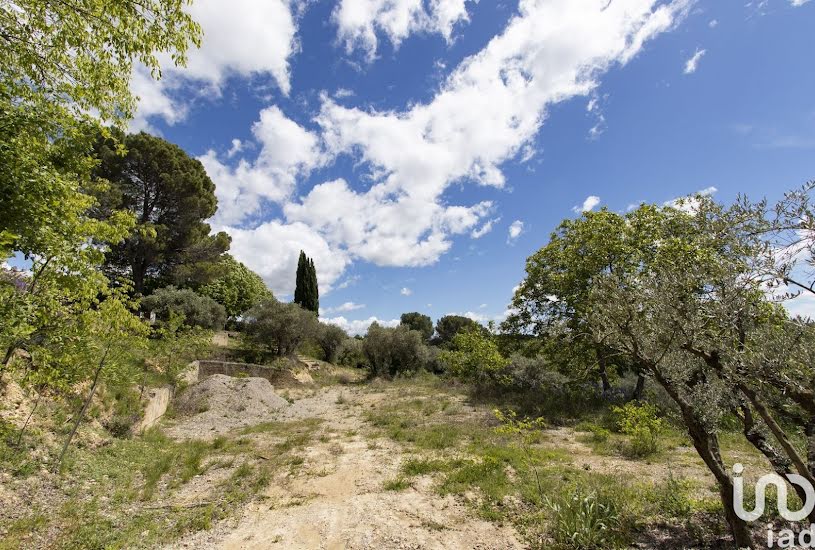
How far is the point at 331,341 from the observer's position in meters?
34.2

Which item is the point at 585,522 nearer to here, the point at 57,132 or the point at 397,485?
the point at 397,485

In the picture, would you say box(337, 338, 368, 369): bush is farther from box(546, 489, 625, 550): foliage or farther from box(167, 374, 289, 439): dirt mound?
box(546, 489, 625, 550): foliage

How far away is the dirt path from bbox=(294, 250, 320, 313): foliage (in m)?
34.2

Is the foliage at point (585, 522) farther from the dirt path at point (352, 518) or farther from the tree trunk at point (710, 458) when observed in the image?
the tree trunk at point (710, 458)

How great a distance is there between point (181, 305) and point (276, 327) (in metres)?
6.44

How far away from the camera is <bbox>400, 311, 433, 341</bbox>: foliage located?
62.8 meters

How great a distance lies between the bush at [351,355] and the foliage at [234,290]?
885cm

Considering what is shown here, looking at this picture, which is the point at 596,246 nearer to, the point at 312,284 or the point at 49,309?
the point at 49,309

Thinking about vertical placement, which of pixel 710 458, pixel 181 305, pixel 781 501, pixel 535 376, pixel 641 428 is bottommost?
pixel 781 501

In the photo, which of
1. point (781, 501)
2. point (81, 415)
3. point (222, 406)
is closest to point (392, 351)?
point (222, 406)

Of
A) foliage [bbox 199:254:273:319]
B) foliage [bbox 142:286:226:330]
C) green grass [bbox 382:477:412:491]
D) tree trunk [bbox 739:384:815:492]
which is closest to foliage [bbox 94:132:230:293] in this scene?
foliage [bbox 142:286:226:330]

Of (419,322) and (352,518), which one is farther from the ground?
(419,322)

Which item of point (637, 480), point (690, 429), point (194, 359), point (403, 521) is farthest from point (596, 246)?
point (194, 359)

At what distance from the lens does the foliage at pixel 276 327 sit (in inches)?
1088
